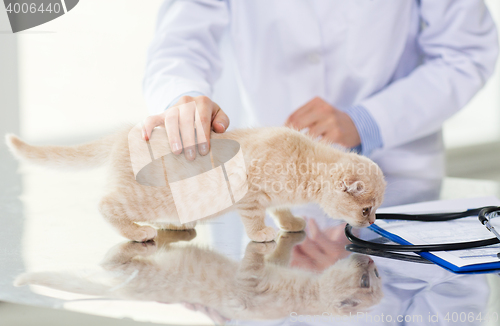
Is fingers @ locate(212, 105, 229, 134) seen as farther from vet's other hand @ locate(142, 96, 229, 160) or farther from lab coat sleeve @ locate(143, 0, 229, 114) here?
lab coat sleeve @ locate(143, 0, 229, 114)

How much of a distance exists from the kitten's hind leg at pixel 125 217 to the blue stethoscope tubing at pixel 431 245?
1.26 feet

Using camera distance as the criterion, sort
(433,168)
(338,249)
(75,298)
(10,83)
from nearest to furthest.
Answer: (75,298)
(338,249)
(433,168)
(10,83)

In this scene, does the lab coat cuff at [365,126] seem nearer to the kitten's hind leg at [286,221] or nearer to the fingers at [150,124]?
the kitten's hind leg at [286,221]

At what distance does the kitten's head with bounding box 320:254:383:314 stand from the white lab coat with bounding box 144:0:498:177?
2.05ft

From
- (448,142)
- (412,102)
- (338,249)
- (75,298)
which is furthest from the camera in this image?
(448,142)

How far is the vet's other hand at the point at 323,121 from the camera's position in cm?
111

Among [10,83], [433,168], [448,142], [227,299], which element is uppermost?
[227,299]

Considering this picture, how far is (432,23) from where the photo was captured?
124cm

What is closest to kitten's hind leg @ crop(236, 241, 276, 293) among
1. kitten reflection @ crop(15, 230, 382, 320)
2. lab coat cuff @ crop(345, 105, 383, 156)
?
kitten reflection @ crop(15, 230, 382, 320)

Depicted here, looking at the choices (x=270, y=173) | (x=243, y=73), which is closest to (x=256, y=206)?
(x=270, y=173)

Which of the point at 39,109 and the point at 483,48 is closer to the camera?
the point at 483,48

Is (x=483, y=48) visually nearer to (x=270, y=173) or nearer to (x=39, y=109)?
(x=270, y=173)

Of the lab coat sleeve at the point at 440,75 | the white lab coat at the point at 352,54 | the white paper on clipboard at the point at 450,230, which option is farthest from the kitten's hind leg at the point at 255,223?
the lab coat sleeve at the point at 440,75

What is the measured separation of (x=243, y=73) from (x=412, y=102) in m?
0.54
